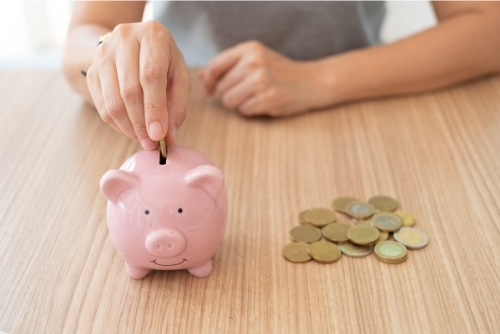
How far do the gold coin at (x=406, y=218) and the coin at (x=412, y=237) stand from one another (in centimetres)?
1

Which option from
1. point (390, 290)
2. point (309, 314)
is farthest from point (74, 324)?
point (390, 290)

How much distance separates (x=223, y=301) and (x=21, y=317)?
0.24 meters

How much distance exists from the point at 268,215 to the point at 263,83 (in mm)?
316

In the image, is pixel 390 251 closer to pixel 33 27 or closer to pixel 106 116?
pixel 106 116

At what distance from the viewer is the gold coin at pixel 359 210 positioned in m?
0.90

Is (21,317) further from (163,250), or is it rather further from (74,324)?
(163,250)

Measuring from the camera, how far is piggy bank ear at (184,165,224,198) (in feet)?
2.39

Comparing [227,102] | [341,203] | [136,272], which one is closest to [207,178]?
[136,272]

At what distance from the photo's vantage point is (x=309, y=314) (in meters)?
0.74

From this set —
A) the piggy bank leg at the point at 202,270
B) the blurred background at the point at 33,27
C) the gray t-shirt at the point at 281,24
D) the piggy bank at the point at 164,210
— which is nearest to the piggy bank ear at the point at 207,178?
the piggy bank at the point at 164,210

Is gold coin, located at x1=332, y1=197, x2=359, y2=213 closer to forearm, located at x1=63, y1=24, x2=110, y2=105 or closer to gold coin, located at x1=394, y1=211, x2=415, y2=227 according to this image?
gold coin, located at x1=394, y1=211, x2=415, y2=227

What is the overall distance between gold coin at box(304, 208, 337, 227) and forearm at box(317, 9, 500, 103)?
32 cm

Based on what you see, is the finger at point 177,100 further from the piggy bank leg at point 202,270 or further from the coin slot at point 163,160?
the piggy bank leg at point 202,270

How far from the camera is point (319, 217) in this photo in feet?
2.94
